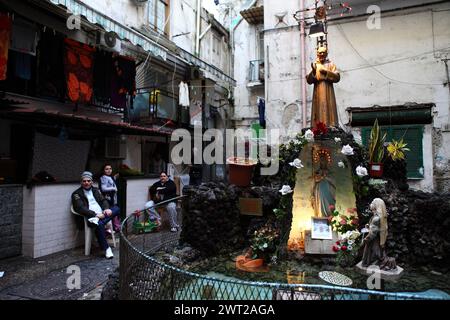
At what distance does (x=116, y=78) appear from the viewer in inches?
415

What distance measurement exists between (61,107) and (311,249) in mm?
8144

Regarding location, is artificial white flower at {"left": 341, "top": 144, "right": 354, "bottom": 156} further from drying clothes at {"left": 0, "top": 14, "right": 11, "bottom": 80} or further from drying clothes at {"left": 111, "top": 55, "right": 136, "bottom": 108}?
drying clothes at {"left": 0, "top": 14, "right": 11, "bottom": 80}

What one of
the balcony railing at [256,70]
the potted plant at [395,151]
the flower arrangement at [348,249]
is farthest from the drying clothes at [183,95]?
A: the flower arrangement at [348,249]

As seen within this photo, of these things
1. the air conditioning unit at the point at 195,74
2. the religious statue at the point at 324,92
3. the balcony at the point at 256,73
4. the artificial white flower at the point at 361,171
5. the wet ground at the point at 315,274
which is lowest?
the wet ground at the point at 315,274

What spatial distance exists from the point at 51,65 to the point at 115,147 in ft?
10.6

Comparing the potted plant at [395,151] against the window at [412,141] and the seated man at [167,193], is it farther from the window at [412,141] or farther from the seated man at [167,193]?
the seated man at [167,193]

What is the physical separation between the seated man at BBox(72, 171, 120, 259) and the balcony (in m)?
11.7

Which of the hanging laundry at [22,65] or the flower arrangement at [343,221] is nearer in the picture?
the flower arrangement at [343,221]

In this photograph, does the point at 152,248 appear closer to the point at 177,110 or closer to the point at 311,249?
the point at 311,249

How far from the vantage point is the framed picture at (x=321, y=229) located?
6.43 meters

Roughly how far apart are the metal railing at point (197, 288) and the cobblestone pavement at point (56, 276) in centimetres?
153

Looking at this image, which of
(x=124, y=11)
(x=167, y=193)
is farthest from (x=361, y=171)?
(x=124, y=11)
